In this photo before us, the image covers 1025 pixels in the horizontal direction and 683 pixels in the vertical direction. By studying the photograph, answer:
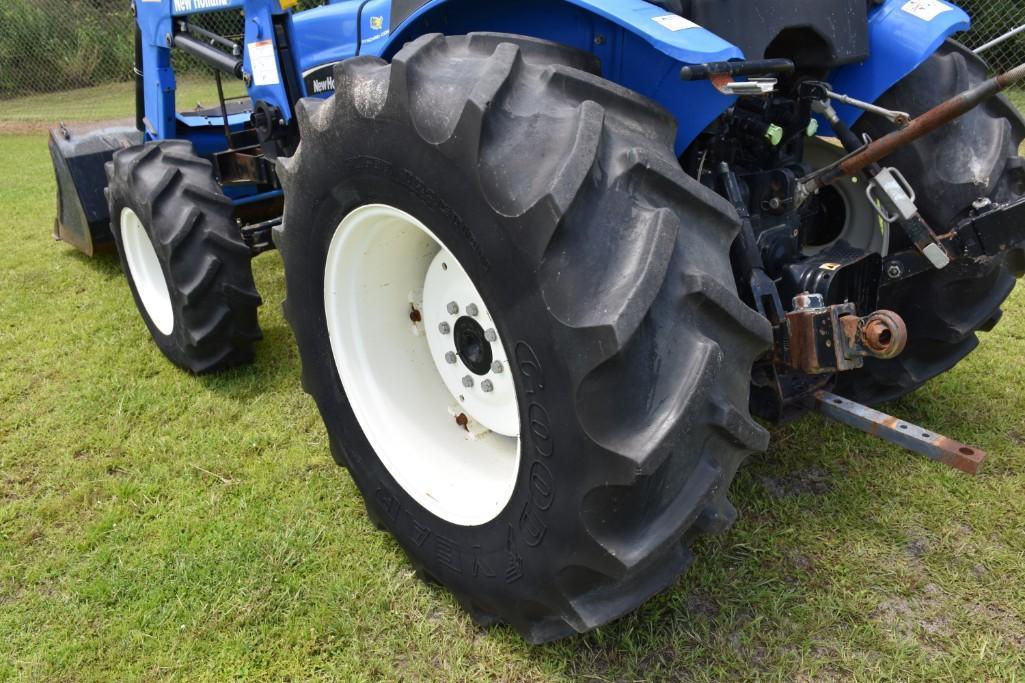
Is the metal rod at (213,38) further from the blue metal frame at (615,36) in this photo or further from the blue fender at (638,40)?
the blue fender at (638,40)

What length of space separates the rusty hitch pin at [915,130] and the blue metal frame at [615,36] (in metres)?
0.40

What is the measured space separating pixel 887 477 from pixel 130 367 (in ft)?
10.8

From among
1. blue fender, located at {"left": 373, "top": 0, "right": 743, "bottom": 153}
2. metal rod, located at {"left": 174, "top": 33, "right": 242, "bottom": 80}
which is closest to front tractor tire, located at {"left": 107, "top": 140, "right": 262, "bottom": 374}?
metal rod, located at {"left": 174, "top": 33, "right": 242, "bottom": 80}

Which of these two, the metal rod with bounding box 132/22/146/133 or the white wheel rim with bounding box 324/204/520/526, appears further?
the metal rod with bounding box 132/22/146/133

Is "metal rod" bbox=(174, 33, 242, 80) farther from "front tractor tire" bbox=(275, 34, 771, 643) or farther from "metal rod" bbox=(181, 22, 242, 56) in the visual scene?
"front tractor tire" bbox=(275, 34, 771, 643)

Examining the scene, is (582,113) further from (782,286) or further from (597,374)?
(782,286)

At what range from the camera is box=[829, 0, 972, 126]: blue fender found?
219 centimetres

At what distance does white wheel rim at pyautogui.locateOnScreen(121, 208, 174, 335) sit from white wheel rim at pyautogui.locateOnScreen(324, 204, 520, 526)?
1.73 metres

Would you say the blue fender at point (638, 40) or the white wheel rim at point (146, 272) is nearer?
the blue fender at point (638, 40)

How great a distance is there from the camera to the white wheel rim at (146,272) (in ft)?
12.2

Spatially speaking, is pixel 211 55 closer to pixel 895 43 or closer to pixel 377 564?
pixel 377 564

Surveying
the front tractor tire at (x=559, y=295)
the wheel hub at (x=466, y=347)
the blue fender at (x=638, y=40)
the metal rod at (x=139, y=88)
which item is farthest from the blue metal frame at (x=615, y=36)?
the metal rod at (x=139, y=88)

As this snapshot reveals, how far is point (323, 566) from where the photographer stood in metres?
2.37

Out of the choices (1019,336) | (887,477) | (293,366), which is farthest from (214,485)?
(1019,336)
